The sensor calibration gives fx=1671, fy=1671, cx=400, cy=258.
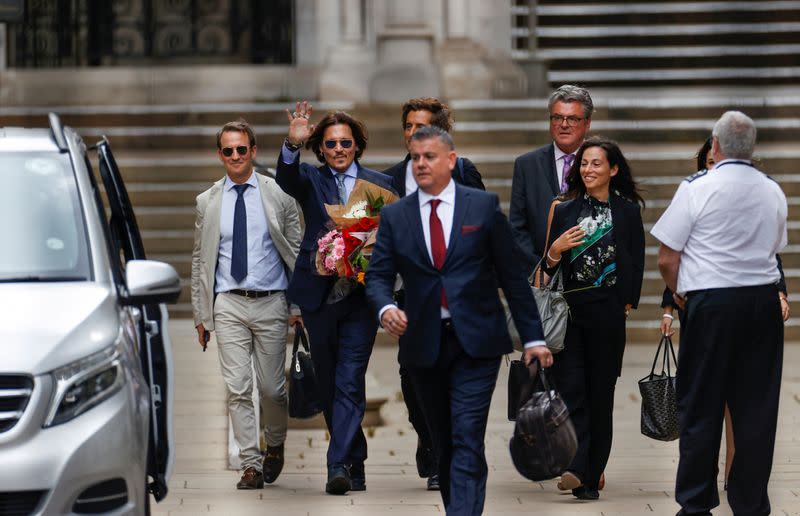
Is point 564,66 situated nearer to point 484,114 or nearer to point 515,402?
point 484,114

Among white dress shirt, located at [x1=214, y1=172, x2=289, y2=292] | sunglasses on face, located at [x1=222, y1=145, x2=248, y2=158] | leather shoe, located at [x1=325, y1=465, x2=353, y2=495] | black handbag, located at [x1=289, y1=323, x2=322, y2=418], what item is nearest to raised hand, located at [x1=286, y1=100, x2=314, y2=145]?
sunglasses on face, located at [x1=222, y1=145, x2=248, y2=158]

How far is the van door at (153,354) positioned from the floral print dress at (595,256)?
215 centimetres

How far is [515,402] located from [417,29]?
13.1 meters

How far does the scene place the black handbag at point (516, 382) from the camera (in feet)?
26.0

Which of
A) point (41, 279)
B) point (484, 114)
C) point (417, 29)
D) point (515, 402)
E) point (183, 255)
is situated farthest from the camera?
point (417, 29)

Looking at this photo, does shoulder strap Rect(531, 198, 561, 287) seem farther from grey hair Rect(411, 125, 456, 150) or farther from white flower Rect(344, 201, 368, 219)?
grey hair Rect(411, 125, 456, 150)

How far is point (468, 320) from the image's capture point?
700 centimetres

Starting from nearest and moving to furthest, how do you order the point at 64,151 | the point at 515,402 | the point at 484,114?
1. the point at 64,151
2. the point at 515,402
3. the point at 484,114

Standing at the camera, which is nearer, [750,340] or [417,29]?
[750,340]

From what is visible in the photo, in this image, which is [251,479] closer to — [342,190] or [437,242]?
[342,190]

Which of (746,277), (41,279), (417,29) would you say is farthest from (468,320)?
(417,29)

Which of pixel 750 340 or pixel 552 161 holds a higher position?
pixel 552 161

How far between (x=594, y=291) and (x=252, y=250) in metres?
1.86

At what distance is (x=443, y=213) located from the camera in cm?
711
